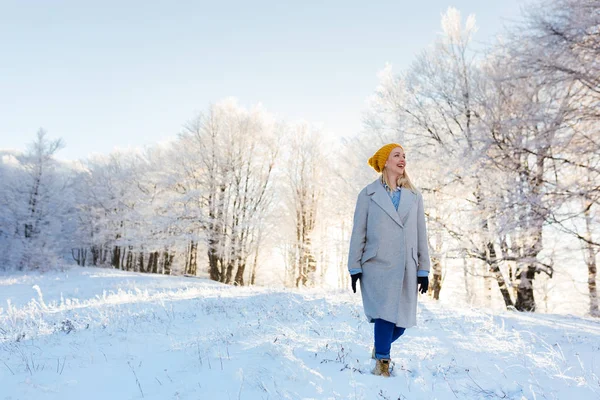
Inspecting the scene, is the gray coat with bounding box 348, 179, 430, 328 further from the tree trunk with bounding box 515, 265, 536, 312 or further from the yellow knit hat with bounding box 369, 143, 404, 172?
the tree trunk with bounding box 515, 265, 536, 312

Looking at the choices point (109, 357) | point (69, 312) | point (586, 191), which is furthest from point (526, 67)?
point (69, 312)

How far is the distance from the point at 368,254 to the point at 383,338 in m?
0.76

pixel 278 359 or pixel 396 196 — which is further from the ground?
pixel 396 196

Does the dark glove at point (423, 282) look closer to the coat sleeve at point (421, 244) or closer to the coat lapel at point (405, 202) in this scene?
the coat sleeve at point (421, 244)

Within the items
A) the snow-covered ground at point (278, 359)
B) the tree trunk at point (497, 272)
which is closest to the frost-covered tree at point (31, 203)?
the snow-covered ground at point (278, 359)

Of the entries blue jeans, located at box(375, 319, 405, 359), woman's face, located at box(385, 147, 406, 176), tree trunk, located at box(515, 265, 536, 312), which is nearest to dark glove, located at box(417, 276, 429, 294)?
blue jeans, located at box(375, 319, 405, 359)

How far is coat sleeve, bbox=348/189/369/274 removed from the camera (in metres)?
3.44

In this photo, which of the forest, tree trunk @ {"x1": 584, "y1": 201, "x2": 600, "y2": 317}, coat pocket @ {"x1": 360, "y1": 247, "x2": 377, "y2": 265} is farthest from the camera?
tree trunk @ {"x1": 584, "y1": 201, "x2": 600, "y2": 317}

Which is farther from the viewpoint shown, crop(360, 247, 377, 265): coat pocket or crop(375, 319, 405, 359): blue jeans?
crop(360, 247, 377, 265): coat pocket

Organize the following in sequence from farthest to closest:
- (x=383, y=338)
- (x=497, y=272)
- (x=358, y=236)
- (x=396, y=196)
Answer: (x=497, y=272), (x=396, y=196), (x=358, y=236), (x=383, y=338)

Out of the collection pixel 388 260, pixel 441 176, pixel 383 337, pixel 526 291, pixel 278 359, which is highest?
pixel 441 176

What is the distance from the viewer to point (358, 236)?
11.5ft

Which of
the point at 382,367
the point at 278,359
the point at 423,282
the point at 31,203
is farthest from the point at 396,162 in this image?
the point at 31,203

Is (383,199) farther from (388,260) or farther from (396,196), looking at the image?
(388,260)
